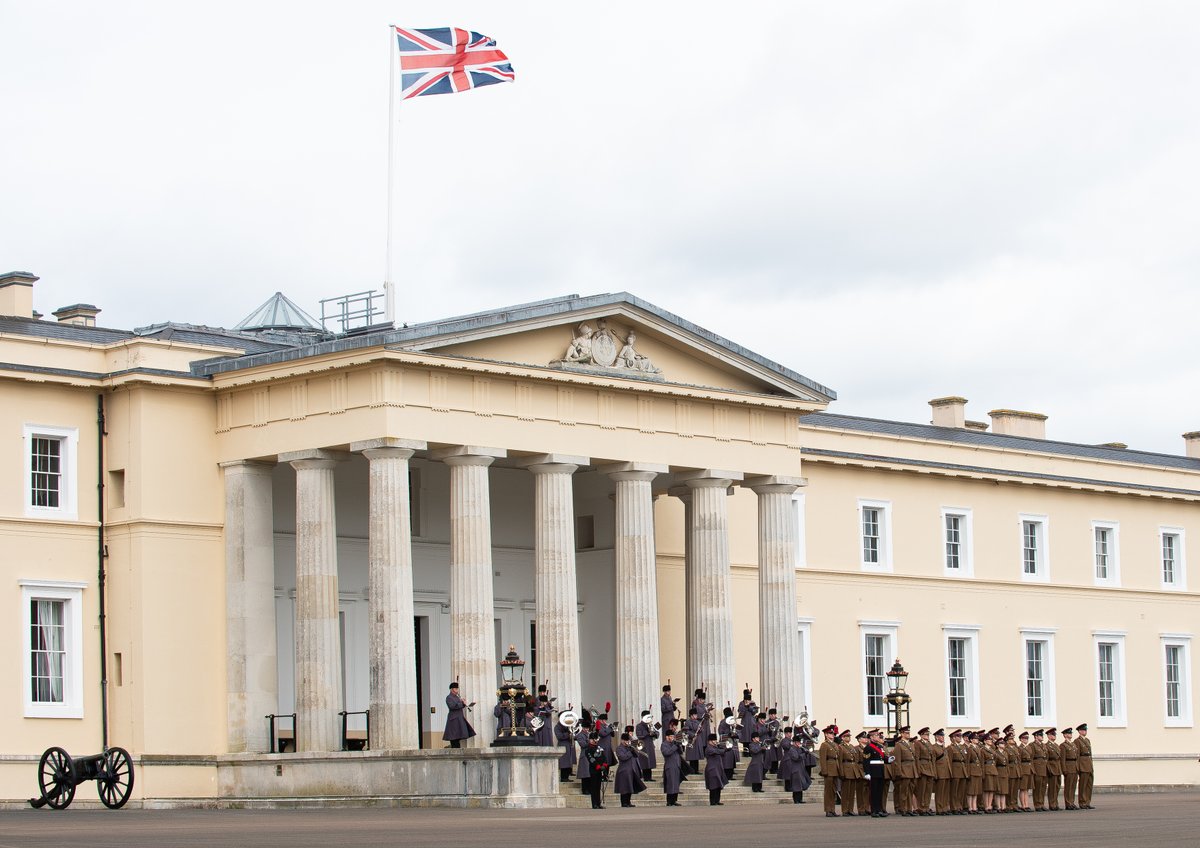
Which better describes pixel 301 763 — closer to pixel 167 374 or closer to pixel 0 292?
pixel 167 374

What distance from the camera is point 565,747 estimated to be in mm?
43656

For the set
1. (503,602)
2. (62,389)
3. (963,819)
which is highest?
(62,389)

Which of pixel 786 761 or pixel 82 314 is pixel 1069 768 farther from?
pixel 82 314

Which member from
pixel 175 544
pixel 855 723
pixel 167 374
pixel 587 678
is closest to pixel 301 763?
pixel 175 544

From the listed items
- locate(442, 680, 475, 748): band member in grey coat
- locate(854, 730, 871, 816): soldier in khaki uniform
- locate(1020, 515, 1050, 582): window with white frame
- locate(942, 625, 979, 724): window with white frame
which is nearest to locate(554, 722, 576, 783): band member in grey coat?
locate(442, 680, 475, 748): band member in grey coat

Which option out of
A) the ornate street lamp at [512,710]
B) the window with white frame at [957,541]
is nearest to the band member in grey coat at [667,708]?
the ornate street lamp at [512,710]

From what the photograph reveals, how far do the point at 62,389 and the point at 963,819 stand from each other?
64.4 feet

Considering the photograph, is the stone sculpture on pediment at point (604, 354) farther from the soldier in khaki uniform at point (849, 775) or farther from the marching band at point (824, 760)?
the soldier in khaki uniform at point (849, 775)

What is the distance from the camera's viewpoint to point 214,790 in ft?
142

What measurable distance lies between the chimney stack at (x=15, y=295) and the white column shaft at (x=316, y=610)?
779 cm

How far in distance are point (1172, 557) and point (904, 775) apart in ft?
93.7

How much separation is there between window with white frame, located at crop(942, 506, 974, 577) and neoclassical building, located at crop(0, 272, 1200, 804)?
7.56ft

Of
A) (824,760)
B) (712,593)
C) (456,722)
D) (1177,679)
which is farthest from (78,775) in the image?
(1177,679)

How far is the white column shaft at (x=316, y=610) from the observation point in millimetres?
43188
